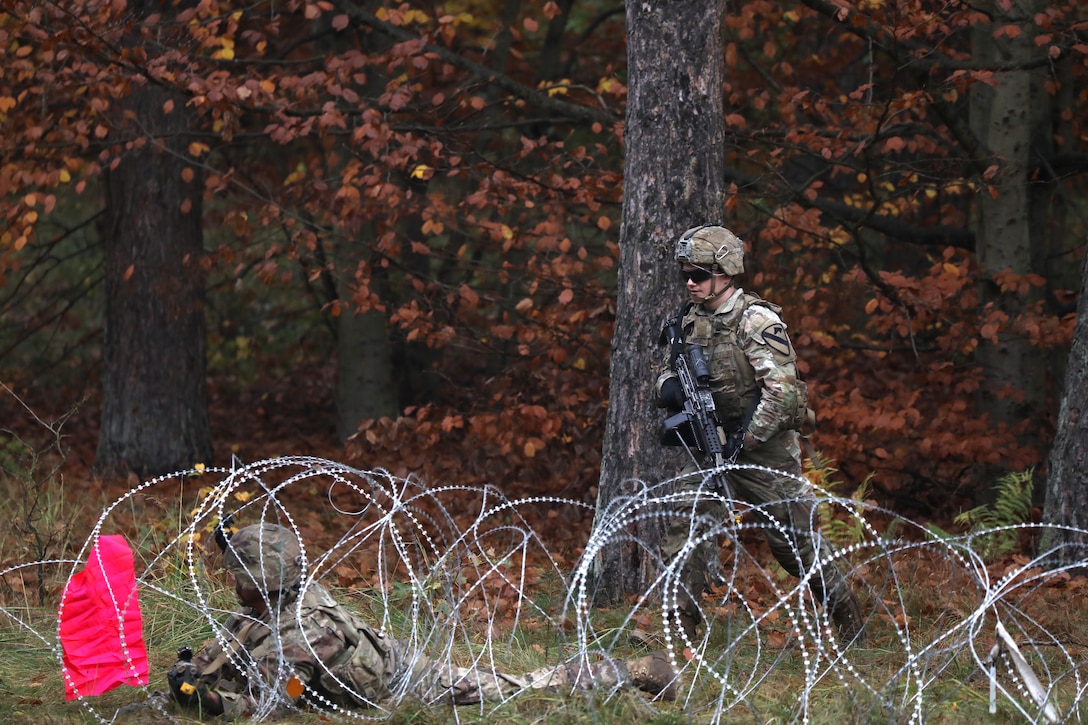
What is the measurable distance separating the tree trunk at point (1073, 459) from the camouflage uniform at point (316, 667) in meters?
3.22

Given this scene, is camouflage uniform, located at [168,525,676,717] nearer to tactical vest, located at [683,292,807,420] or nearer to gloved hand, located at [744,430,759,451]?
gloved hand, located at [744,430,759,451]

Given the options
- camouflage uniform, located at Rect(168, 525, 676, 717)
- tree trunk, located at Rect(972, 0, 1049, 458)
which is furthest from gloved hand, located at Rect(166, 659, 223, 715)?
tree trunk, located at Rect(972, 0, 1049, 458)

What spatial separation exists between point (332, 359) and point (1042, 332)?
10168 mm

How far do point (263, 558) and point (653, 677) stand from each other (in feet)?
5.77

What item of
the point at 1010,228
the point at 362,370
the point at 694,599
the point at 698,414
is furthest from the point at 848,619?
the point at 362,370

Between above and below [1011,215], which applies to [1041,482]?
below

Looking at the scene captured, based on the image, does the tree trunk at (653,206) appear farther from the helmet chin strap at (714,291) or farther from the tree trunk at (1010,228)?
the tree trunk at (1010,228)

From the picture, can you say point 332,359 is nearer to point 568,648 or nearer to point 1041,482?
point 1041,482

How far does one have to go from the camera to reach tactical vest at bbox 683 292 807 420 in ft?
19.4

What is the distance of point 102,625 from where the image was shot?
17.2 ft

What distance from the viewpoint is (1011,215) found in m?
9.77

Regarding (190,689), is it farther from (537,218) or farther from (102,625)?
(537,218)

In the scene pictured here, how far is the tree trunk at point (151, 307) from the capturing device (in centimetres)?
1109

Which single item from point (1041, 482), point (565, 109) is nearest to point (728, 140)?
point (565, 109)
